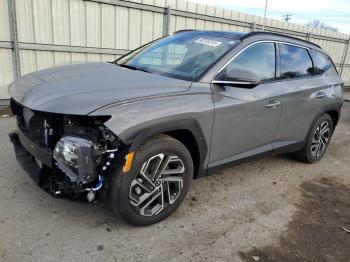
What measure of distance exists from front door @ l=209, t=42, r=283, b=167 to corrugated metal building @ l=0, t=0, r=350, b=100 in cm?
474

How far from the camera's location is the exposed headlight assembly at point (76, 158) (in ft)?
8.16

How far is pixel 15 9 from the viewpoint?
6695mm

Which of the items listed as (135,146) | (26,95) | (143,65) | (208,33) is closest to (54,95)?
(26,95)

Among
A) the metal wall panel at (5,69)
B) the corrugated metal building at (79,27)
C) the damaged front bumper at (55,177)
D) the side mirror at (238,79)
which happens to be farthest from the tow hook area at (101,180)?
the metal wall panel at (5,69)

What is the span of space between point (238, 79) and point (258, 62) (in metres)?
0.69

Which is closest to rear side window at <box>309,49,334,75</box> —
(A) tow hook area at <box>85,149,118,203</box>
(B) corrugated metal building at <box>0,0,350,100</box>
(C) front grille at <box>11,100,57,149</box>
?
(A) tow hook area at <box>85,149,118,203</box>

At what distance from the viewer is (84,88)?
278 centimetres

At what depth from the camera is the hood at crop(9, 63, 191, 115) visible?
2.56 meters

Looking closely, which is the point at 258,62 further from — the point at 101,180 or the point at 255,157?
the point at 101,180

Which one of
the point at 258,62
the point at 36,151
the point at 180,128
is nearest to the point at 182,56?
the point at 258,62

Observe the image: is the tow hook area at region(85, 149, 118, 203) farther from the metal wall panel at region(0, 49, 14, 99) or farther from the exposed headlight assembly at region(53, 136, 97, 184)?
the metal wall panel at region(0, 49, 14, 99)

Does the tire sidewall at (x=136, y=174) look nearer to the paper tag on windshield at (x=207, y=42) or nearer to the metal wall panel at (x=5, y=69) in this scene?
the paper tag on windshield at (x=207, y=42)

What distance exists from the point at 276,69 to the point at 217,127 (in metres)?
1.25

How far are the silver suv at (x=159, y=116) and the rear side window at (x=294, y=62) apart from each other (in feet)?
0.07
